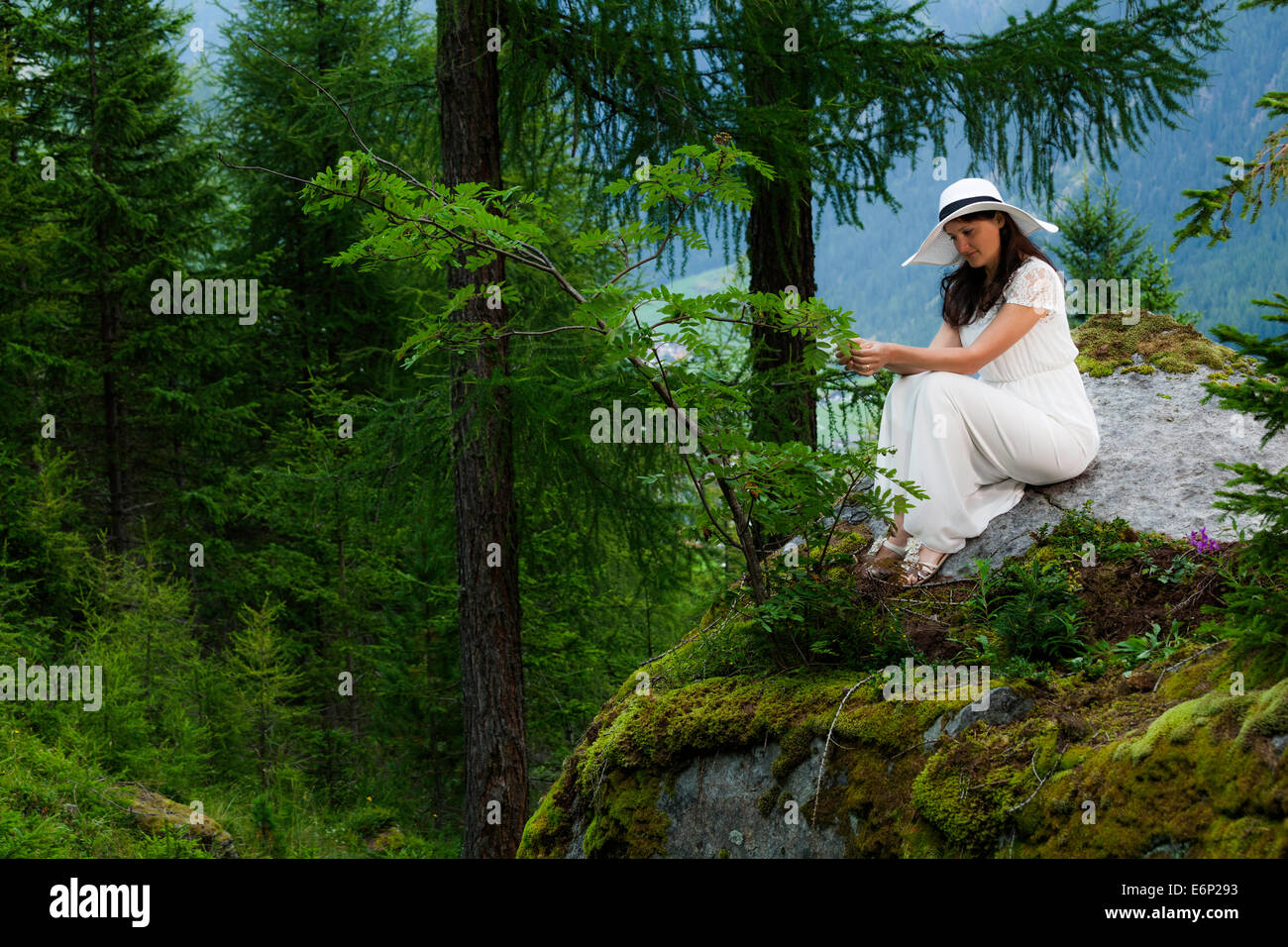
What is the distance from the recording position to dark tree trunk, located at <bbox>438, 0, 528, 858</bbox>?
23.0 ft

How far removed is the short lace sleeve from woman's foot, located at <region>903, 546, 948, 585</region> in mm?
1192

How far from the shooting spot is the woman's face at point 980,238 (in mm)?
4887

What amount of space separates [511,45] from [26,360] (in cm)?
1027

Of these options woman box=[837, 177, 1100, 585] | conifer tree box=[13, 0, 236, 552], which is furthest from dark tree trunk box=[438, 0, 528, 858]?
conifer tree box=[13, 0, 236, 552]

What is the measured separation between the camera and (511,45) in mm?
7027

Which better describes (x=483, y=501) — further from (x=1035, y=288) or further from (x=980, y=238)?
(x=1035, y=288)

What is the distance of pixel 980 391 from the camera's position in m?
4.69

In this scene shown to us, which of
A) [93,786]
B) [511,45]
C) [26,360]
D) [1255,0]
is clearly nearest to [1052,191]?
[511,45]
